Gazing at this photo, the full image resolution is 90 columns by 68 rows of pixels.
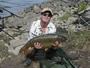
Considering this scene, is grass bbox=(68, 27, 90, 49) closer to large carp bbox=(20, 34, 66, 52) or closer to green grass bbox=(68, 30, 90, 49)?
green grass bbox=(68, 30, 90, 49)

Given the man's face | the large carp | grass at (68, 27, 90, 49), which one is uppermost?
the man's face

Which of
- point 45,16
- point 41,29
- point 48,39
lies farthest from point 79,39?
point 48,39

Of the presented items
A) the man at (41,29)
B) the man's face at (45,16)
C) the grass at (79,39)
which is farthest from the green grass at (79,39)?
the man's face at (45,16)

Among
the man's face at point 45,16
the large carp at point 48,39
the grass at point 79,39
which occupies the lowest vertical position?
the grass at point 79,39

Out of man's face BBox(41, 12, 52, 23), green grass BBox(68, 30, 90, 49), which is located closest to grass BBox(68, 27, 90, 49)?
green grass BBox(68, 30, 90, 49)

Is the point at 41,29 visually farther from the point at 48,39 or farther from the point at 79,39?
the point at 79,39

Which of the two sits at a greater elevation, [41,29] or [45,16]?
[45,16]

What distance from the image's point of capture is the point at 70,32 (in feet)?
23.7

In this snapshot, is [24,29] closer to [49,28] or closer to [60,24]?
[60,24]

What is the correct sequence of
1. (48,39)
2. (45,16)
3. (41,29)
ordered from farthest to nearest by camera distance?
(41,29) → (45,16) → (48,39)

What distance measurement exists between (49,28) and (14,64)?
149 cm

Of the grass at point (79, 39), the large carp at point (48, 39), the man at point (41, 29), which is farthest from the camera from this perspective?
the grass at point (79, 39)

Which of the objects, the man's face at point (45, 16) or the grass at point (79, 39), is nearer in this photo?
the man's face at point (45, 16)

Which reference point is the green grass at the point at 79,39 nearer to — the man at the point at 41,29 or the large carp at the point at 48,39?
the man at the point at 41,29
